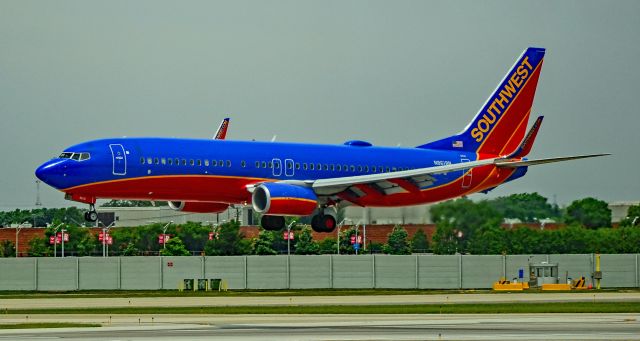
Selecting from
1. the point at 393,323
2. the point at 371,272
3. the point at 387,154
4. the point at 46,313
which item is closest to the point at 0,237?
the point at 371,272

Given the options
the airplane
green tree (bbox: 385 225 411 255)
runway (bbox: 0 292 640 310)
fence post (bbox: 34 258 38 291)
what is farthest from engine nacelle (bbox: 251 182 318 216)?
fence post (bbox: 34 258 38 291)

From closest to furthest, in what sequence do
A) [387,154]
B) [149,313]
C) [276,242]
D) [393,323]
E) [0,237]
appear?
[393,323], [149,313], [387,154], [276,242], [0,237]

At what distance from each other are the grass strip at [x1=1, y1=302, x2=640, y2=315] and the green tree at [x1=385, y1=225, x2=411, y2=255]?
3334cm

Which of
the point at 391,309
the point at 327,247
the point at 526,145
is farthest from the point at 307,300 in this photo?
the point at 327,247

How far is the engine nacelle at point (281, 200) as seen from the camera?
7144 cm

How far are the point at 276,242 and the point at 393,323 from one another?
6838 cm

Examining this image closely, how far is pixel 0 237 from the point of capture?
126812mm

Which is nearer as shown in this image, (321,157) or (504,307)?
(504,307)

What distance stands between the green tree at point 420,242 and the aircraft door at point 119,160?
105ft

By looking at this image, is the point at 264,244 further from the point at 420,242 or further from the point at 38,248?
the point at 38,248

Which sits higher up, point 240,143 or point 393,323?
point 240,143

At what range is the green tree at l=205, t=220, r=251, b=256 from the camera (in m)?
104

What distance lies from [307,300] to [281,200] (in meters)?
5.88

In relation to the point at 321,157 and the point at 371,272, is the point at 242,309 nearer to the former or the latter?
the point at 321,157
